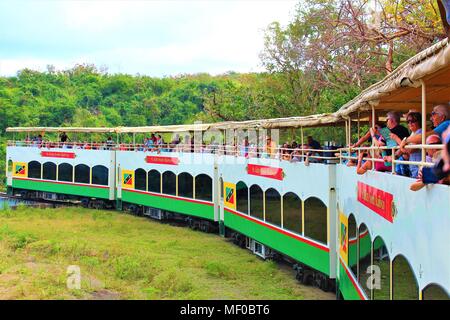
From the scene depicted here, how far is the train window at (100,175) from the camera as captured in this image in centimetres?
2334

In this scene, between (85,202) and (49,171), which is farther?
(49,171)

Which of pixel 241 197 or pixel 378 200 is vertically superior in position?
pixel 378 200

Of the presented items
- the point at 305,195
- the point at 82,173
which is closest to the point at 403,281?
the point at 305,195

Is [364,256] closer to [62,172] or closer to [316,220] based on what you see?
[316,220]

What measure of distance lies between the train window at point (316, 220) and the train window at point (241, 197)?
12.9 ft

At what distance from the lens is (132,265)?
12508 mm

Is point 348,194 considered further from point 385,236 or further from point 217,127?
point 217,127

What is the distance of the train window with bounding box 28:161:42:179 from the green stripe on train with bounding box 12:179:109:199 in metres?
0.27

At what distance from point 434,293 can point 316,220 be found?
20.0 feet

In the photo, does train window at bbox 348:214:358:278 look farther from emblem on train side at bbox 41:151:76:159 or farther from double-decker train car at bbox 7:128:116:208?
emblem on train side at bbox 41:151:76:159

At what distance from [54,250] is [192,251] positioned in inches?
139

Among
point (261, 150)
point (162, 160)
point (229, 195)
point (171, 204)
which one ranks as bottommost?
point (171, 204)

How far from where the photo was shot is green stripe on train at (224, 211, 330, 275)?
32.8 ft

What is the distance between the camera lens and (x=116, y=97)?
58312mm
